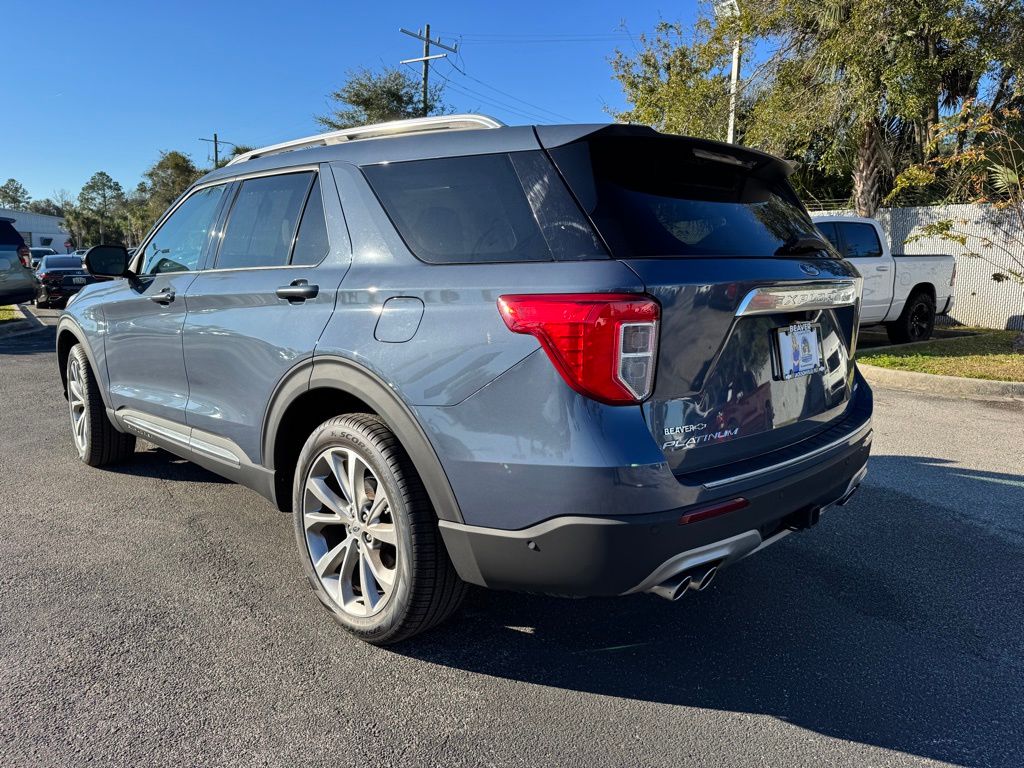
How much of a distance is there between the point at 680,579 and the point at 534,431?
2.13ft

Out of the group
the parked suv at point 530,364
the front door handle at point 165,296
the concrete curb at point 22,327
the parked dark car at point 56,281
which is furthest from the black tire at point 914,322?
the parked dark car at point 56,281

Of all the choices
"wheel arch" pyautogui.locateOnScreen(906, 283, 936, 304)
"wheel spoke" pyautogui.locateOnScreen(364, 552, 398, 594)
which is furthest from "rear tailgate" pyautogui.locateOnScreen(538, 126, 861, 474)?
"wheel arch" pyautogui.locateOnScreen(906, 283, 936, 304)

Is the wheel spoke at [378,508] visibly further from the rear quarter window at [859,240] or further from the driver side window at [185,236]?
the rear quarter window at [859,240]

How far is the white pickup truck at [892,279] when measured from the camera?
1036cm

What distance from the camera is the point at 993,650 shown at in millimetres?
2785

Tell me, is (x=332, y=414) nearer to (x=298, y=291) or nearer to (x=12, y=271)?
(x=298, y=291)

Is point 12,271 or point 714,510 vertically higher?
point 12,271

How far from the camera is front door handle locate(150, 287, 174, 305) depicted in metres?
3.76

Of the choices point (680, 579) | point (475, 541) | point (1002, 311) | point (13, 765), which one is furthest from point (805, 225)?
point (1002, 311)

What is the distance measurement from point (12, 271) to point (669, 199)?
42.9 feet

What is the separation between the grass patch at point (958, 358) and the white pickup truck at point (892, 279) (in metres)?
0.49

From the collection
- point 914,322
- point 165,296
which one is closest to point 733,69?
point 914,322

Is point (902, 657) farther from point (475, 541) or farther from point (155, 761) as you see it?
point (155, 761)

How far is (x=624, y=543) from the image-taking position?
2.08m
